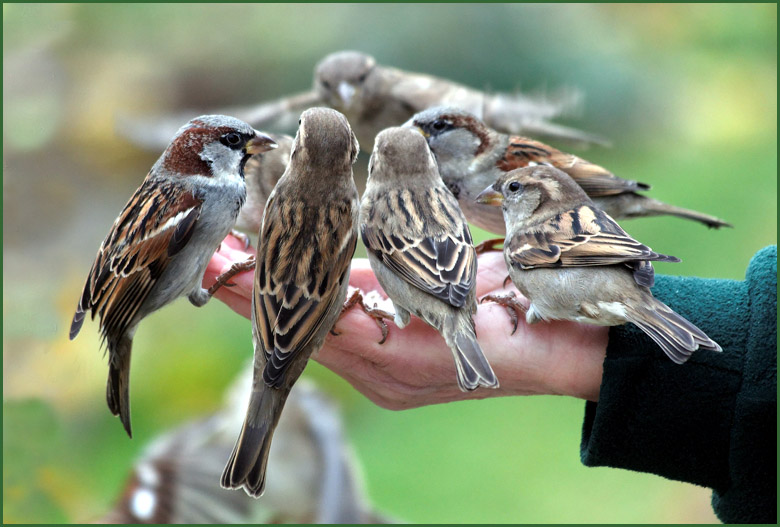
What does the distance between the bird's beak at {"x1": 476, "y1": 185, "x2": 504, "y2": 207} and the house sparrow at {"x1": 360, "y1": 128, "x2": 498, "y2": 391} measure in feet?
0.52

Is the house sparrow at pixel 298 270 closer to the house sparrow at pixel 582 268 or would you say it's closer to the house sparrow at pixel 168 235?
the house sparrow at pixel 168 235

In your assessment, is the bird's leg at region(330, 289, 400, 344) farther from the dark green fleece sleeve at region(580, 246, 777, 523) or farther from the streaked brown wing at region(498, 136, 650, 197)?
the streaked brown wing at region(498, 136, 650, 197)

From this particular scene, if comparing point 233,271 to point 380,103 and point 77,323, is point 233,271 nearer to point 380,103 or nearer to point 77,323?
point 77,323

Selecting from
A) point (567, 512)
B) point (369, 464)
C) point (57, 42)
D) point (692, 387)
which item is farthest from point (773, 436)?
point (57, 42)

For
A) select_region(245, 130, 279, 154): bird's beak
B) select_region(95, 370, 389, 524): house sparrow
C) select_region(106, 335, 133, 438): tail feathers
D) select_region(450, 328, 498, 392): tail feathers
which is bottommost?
select_region(95, 370, 389, 524): house sparrow

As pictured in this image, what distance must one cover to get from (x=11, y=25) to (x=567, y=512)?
4078mm

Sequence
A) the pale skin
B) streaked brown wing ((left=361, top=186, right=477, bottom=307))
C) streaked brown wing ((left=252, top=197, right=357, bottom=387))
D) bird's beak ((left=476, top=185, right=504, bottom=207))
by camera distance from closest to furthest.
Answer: streaked brown wing ((left=252, top=197, right=357, bottom=387)) → streaked brown wing ((left=361, top=186, right=477, bottom=307)) → the pale skin → bird's beak ((left=476, top=185, right=504, bottom=207))

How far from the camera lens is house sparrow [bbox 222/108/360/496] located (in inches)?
76.6

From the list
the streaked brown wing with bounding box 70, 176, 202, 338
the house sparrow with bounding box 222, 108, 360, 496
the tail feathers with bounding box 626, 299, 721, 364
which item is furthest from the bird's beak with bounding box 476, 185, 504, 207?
the streaked brown wing with bounding box 70, 176, 202, 338

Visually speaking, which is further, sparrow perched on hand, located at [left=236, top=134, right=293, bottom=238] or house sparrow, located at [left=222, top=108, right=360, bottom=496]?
sparrow perched on hand, located at [left=236, top=134, right=293, bottom=238]

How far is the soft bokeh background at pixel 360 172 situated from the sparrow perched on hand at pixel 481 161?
5.40 ft

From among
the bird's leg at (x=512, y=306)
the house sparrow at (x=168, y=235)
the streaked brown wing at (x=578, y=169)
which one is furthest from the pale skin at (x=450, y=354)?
the streaked brown wing at (x=578, y=169)

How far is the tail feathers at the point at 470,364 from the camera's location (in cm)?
190

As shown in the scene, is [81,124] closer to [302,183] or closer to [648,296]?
[302,183]
